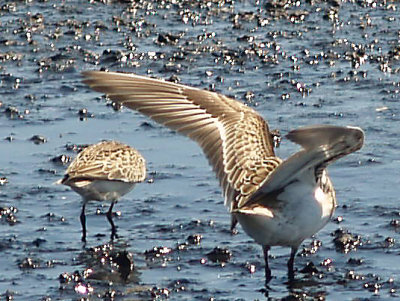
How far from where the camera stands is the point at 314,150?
8570mm

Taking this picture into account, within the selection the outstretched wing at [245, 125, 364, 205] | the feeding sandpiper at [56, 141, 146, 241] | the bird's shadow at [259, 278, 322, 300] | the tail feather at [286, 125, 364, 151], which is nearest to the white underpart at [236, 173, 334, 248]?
the outstretched wing at [245, 125, 364, 205]

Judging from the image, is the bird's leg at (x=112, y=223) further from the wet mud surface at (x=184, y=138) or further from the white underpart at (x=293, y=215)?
the white underpart at (x=293, y=215)

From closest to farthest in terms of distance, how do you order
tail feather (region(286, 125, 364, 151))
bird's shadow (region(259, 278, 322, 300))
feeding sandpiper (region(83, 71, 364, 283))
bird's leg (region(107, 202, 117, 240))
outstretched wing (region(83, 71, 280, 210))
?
tail feather (region(286, 125, 364, 151)), feeding sandpiper (region(83, 71, 364, 283)), outstretched wing (region(83, 71, 280, 210)), bird's shadow (region(259, 278, 322, 300)), bird's leg (region(107, 202, 117, 240))

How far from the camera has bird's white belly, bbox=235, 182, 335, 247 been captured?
9.32 m

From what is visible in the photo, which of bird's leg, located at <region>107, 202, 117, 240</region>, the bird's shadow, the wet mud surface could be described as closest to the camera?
the bird's shadow

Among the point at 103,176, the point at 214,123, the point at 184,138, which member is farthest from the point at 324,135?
the point at 184,138

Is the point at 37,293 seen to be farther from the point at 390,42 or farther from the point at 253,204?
the point at 390,42

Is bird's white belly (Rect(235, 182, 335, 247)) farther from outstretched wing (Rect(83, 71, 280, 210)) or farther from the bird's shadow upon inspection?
the bird's shadow

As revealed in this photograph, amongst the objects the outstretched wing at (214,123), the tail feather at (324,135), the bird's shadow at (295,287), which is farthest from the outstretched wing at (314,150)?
the bird's shadow at (295,287)

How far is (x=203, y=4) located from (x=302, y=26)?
5.31 ft

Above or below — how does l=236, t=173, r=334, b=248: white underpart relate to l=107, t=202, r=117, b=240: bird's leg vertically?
above

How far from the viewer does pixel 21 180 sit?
41.0ft

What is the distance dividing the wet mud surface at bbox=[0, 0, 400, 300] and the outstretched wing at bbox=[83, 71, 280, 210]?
0.94m

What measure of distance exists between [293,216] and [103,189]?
246 cm
